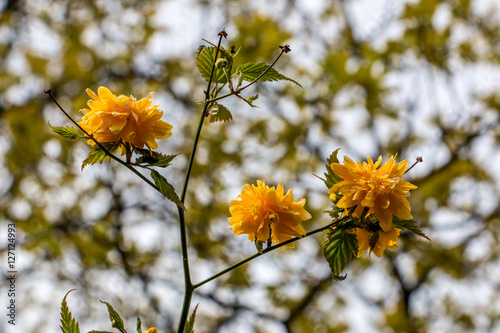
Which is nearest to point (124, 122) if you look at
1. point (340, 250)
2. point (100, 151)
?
point (100, 151)

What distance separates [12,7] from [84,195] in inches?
53.1

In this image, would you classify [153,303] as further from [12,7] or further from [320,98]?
[12,7]

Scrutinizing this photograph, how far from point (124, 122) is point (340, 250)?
32 centimetres

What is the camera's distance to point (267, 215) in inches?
22.1

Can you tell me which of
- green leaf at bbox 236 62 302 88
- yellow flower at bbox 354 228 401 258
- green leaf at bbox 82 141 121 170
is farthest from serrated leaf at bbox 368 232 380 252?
green leaf at bbox 82 141 121 170

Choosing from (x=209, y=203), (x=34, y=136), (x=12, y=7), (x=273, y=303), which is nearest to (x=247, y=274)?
(x=273, y=303)

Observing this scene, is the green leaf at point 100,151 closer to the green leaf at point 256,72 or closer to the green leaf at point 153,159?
the green leaf at point 153,159

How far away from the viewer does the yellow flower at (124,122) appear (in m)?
0.55

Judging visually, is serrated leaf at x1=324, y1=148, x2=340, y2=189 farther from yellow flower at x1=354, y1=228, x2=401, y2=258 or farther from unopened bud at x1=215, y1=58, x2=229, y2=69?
unopened bud at x1=215, y1=58, x2=229, y2=69

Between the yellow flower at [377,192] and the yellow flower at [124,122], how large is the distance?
24cm

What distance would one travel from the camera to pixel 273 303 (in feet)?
9.17

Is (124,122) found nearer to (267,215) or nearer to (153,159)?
(153,159)

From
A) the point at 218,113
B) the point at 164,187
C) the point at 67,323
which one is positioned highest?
the point at 218,113

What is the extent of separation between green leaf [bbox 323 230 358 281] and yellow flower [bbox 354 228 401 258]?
0.02 m
